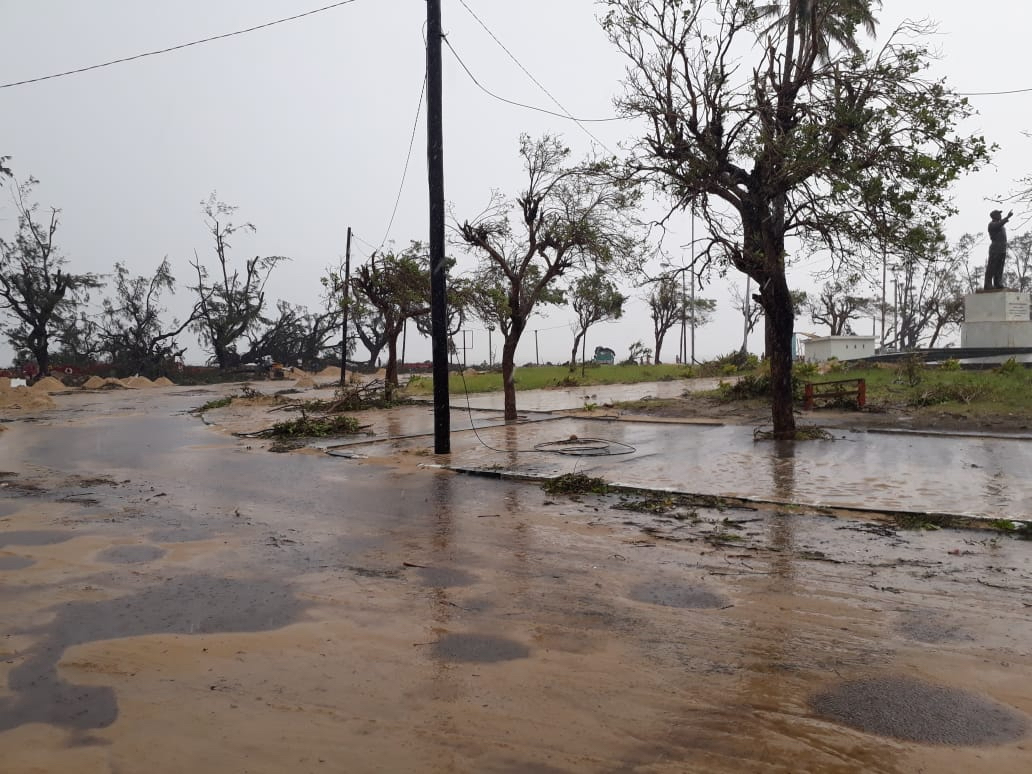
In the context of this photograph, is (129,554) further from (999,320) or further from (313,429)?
(999,320)

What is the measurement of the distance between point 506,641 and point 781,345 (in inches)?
389

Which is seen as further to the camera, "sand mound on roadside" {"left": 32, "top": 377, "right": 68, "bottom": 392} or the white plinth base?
"sand mound on roadside" {"left": 32, "top": 377, "right": 68, "bottom": 392}

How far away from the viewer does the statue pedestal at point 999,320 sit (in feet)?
87.9

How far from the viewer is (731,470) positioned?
33.8 feet

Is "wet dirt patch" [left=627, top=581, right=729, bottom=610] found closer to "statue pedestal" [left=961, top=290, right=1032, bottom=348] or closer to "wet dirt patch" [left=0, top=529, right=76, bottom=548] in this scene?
"wet dirt patch" [left=0, top=529, right=76, bottom=548]

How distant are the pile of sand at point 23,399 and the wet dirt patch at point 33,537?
23.9 m

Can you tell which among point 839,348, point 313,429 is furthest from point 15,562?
point 839,348

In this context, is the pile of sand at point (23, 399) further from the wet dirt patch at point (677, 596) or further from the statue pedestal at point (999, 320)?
the statue pedestal at point (999, 320)

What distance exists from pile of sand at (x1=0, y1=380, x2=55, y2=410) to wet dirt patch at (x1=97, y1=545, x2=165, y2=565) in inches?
985

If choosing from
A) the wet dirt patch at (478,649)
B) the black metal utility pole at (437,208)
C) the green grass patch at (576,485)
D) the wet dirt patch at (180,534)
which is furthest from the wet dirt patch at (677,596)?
the black metal utility pole at (437,208)

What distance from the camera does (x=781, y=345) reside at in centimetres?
1283

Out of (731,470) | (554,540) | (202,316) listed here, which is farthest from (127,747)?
(202,316)

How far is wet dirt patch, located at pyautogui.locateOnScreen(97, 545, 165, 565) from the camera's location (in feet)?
19.7

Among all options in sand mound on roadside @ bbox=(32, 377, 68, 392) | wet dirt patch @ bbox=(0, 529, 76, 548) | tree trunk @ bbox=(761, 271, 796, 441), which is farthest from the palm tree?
sand mound on roadside @ bbox=(32, 377, 68, 392)
